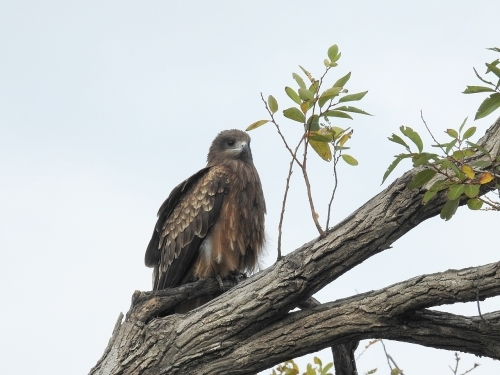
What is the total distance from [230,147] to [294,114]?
3.53 metres

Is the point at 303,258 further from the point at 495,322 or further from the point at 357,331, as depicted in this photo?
the point at 495,322

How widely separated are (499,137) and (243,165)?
→ 3331 millimetres

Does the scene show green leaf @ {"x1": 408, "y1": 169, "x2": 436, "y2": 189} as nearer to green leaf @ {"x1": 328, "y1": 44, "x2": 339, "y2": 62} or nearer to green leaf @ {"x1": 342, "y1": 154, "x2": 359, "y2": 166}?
green leaf @ {"x1": 342, "y1": 154, "x2": 359, "y2": 166}

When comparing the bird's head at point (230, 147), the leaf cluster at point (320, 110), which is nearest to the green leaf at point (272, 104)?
the leaf cluster at point (320, 110)

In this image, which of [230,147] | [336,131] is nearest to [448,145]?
[336,131]

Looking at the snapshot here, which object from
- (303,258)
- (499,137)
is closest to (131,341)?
(303,258)

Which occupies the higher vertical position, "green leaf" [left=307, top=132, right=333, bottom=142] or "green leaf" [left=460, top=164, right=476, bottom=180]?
"green leaf" [left=307, top=132, right=333, bottom=142]

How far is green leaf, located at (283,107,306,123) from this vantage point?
14.4ft

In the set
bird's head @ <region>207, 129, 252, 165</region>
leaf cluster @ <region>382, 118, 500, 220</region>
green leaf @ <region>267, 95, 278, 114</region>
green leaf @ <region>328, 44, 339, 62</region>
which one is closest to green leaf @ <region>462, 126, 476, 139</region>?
leaf cluster @ <region>382, 118, 500, 220</region>

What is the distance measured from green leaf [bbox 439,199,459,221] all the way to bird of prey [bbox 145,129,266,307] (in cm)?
282

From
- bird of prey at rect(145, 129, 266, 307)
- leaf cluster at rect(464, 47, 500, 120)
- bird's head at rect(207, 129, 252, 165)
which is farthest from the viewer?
bird's head at rect(207, 129, 252, 165)

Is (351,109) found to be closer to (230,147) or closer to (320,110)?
(320,110)

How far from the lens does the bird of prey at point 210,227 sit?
6.74m

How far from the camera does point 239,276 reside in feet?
22.5
